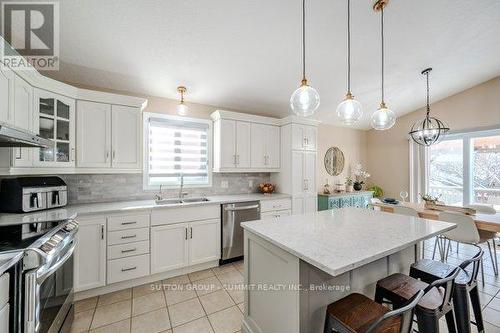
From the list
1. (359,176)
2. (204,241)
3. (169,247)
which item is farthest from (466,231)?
(169,247)

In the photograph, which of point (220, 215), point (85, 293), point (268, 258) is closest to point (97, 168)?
point (85, 293)

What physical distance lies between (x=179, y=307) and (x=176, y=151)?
2122mm

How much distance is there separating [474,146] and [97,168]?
6.35m

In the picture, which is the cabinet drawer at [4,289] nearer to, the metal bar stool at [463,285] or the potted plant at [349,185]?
the metal bar stool at [463,285]

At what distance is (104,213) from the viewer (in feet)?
7.39

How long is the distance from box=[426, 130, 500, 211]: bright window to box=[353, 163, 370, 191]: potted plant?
126 centimetres

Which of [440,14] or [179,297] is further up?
[440,14]

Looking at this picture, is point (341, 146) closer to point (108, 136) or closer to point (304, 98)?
point (304, 98)

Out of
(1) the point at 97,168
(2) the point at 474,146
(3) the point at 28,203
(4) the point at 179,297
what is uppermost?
(2) the point at 474,146

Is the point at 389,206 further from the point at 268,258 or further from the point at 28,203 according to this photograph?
the point at 28,203

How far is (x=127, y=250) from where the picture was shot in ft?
7.77

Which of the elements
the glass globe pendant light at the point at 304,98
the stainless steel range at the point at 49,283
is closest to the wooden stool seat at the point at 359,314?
the glass globe pendant light at the point at 304,98

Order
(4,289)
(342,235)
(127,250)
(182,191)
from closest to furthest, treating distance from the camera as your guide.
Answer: (4,289) < (342,235) < (127,250) < (182,191)

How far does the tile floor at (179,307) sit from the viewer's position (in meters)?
1.84
